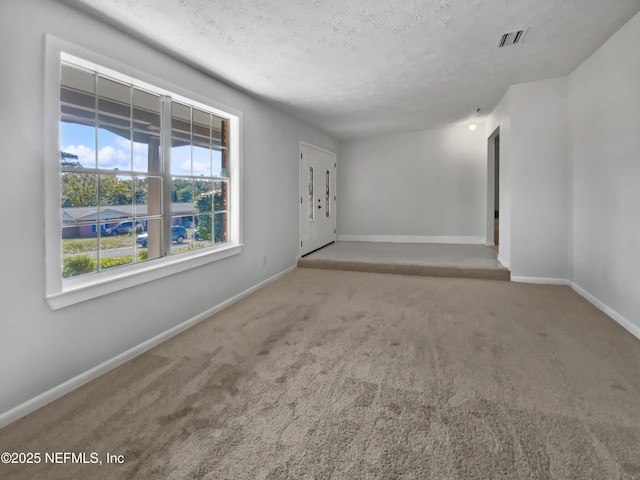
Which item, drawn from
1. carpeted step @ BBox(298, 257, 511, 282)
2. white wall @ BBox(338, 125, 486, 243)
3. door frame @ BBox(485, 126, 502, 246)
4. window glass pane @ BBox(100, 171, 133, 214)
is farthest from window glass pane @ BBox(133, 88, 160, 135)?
door frame @ BBox(485, 126, 502, 246)

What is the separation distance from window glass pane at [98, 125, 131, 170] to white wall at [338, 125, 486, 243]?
5.34 metres

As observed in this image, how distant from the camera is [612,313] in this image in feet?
10.1

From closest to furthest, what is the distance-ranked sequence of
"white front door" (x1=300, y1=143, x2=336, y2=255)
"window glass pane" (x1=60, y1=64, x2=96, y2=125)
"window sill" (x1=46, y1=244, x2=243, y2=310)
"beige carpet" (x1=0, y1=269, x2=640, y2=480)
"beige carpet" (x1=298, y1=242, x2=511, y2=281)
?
"beige carpet" (x1=0, y1=269, x2=640, y2=480) → "window sill" (x1=46, y1=244, x2=243, y2=310) → "window glass pane" (x1=60, y1=64, x2=96, y2=125) → "beige carpet" (x1=298, y1=242, x2=511, y2=281) → "white front door" (x1=300, y1=143, x2=336, y2=255)

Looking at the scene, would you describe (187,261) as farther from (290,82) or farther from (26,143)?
(290,82)

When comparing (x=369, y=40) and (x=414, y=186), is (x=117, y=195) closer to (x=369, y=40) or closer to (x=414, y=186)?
(x=369, y=40)

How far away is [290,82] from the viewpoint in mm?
3688

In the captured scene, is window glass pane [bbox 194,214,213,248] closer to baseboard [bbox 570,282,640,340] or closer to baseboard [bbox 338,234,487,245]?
baseboard [bbox 570,282,640,340]

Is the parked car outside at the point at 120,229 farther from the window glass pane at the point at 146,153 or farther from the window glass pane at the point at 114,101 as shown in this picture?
the window glass pane at the point at 114,101

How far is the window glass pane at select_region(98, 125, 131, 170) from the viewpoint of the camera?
239cm

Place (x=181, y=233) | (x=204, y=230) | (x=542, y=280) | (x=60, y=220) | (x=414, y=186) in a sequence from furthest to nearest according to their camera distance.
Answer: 1. (x=414, y=186)
2. (x=542, y=280)
3. (x=204, y=230)
4. (x=181, y=233)
5. (x=60, y=220)

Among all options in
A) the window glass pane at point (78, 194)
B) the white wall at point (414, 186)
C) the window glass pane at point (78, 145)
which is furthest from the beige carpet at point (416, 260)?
the window glass pane at point (78, 145)

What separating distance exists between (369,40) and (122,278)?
275 cm

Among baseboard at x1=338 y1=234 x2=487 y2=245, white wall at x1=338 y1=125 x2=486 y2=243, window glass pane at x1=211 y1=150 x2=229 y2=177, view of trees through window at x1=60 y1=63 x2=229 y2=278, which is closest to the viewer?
view of trees through window at x1=60 y1=63 x2=229 y2=278

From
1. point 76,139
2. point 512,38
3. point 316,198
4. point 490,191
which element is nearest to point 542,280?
point 490,191
